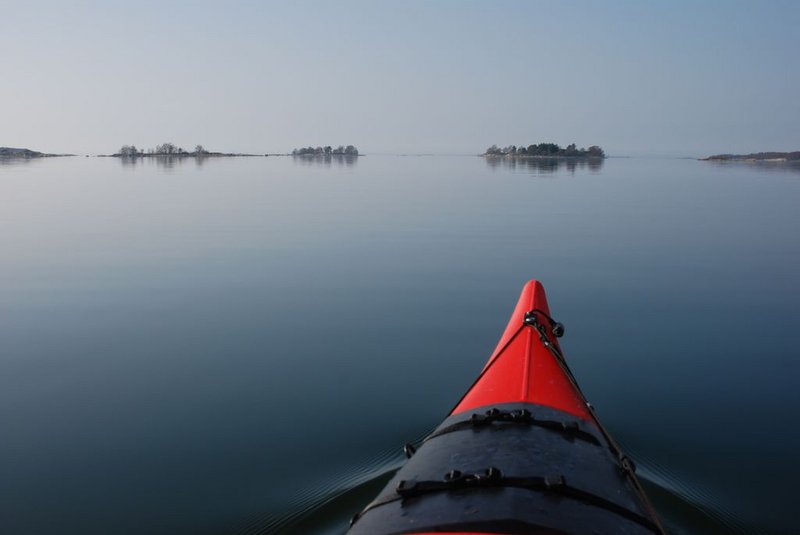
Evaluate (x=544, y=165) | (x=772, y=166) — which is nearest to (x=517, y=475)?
(x=544, y=165)

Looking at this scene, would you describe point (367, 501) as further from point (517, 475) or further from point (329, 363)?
point (329, 363)

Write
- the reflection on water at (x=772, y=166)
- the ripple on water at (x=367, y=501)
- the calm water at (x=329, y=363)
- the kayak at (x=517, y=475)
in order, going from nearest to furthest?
the kayak at (x=517, y=475), the ripple on water at (x=367, y=501), the calm water at (x=329, y=363), the reflection on water at (x=772, y=166)

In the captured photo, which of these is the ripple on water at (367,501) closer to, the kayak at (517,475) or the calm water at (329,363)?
the calm water at (329,363)

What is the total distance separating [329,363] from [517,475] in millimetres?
6064

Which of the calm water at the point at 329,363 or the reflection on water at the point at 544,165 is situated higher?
the reflection on water at the point at 544,165

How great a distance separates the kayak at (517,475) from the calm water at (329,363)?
159 cm

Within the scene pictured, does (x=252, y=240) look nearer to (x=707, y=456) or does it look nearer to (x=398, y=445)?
(x=398, y=445)

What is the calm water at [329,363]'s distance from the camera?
582 cm

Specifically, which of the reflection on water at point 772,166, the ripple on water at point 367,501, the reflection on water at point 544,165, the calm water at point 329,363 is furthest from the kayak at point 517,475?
the reflection on water at point 772,166

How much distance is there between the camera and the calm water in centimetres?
582

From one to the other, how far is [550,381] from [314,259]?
39.3 feet

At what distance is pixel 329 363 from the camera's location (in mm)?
9250

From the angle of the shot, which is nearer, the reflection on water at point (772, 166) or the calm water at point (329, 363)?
the calm water at point (329, 363)

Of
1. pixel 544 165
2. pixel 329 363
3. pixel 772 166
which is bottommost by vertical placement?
pixel 329 363
